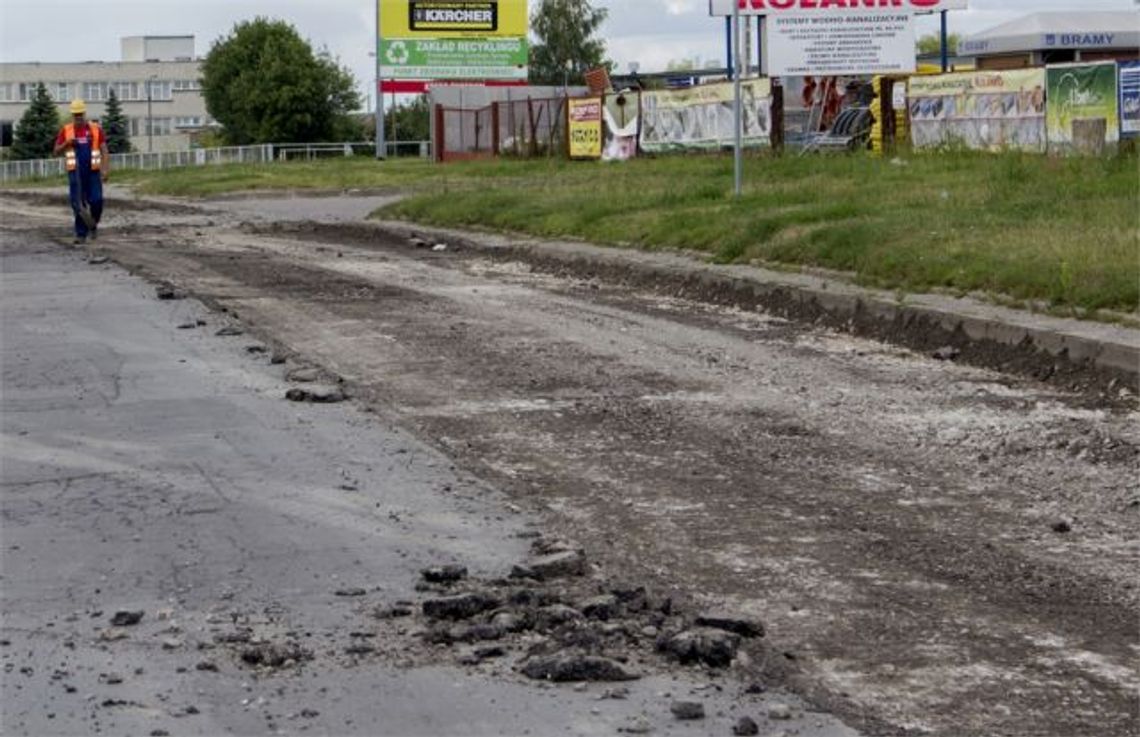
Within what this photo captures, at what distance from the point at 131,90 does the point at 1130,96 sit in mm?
143201

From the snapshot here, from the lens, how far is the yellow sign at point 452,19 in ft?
247

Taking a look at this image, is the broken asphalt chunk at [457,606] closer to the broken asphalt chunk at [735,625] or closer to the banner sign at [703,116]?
the broken asphalt chunk at [735,625]

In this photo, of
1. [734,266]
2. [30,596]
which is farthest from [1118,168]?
[30,596]

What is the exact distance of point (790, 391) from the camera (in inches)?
447

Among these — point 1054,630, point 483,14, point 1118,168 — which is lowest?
point 1054,630

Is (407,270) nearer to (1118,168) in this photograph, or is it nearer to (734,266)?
(734,266)

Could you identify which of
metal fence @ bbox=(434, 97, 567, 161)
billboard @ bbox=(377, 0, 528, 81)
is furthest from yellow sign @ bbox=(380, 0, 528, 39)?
metal fence @ bbox=(434, 97, 567, 161)

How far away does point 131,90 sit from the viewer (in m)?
162

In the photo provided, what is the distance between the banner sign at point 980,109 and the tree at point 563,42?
84.7 meters

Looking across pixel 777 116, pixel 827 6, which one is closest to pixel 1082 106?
pixel 777 116

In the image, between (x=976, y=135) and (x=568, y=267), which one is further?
(x=976, y=135)

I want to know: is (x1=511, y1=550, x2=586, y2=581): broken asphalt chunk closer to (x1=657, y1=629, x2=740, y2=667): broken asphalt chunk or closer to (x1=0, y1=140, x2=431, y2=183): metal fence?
(x1=657, y1=629, x2=740, y2=667): broken asphalt chunk

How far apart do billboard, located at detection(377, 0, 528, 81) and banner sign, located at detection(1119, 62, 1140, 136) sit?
162 feet

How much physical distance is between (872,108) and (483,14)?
145 feet
